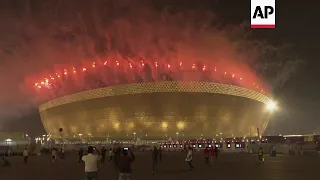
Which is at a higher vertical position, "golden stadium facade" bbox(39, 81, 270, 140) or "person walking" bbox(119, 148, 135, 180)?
"golden stadium facade" bbox(39, 81, 270, 140)

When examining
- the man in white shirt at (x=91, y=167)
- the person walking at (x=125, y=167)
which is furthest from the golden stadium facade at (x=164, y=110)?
the man in white shirt at (x=91, y=167)

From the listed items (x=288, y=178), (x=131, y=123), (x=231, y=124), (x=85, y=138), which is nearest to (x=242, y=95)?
(x=231, y=124)

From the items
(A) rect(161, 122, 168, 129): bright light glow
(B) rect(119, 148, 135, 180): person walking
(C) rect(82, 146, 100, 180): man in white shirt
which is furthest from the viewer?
(A) rect(161, 122, 168, 129): bright light glow

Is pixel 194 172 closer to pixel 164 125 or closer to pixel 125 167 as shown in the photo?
pixel 125 167

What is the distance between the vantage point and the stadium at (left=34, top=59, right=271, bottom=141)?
311ft

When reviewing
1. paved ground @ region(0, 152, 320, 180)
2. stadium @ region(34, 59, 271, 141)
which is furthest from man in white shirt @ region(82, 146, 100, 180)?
stadium @ region(34, 59, 271, 141)

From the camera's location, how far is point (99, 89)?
321 ft

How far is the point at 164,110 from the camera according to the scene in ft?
316

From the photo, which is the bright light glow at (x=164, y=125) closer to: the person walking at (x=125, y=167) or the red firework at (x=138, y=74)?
the red firework at (x=138, y=74)

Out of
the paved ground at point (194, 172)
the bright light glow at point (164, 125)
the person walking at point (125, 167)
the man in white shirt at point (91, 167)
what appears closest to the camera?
the man in white shirt at point (91, 167)

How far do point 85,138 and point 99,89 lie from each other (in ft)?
58.4

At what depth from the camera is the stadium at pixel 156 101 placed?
3728 inches

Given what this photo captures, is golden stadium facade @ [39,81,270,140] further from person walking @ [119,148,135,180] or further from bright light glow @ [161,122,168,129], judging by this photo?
person walking @ [119,148,135,180]

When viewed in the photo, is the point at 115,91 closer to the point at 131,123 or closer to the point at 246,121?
the point at 131,123
